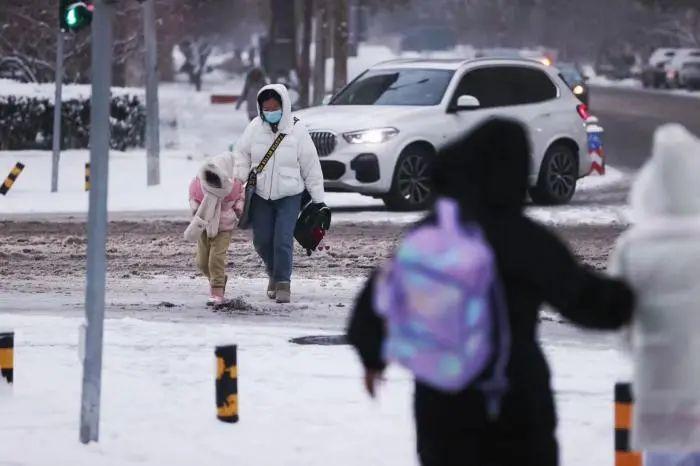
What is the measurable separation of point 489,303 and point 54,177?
64.3 ft

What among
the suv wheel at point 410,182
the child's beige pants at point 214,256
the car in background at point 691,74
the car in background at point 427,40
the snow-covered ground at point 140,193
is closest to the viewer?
the child's beige pants at point 214,256

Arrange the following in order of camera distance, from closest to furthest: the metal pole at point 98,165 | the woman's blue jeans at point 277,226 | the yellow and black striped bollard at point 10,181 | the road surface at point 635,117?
1. the metal pole at point 98,165
2. the woman's blue jeans at point 277,226
3. the yellow and black striped bollard at point 10,181
4. the road surface at point 635,117

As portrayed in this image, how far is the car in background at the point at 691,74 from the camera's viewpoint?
7088 centimetres

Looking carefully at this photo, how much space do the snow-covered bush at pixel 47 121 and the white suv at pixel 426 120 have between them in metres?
10.8

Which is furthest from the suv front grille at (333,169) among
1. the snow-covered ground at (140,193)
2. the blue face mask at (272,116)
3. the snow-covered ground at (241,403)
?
the snow-covered ground at (241,403)

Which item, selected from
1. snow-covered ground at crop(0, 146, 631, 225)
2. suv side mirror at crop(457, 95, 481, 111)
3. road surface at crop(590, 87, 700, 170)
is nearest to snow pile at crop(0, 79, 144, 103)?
snow-covered ground at crop(0, 146, 631, 225)

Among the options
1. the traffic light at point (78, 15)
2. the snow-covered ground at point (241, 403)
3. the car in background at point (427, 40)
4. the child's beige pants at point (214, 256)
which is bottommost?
the snow-covered ground at point (241, 403)

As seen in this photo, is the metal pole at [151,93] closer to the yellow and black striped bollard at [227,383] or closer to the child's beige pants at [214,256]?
the child's beige pants at [214,256]

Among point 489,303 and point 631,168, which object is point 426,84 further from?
point 489,303

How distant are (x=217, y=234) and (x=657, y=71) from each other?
66.6m

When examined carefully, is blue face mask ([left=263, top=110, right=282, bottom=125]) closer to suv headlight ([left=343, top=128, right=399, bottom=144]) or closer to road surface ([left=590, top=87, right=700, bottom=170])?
suv headlight ([left=343, top=128, right=399, bottom=144])

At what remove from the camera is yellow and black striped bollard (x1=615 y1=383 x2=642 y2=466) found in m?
6.87

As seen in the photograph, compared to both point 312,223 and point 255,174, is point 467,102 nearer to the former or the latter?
point 312,223

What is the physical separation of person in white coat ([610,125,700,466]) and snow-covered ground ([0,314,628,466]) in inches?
96.4
